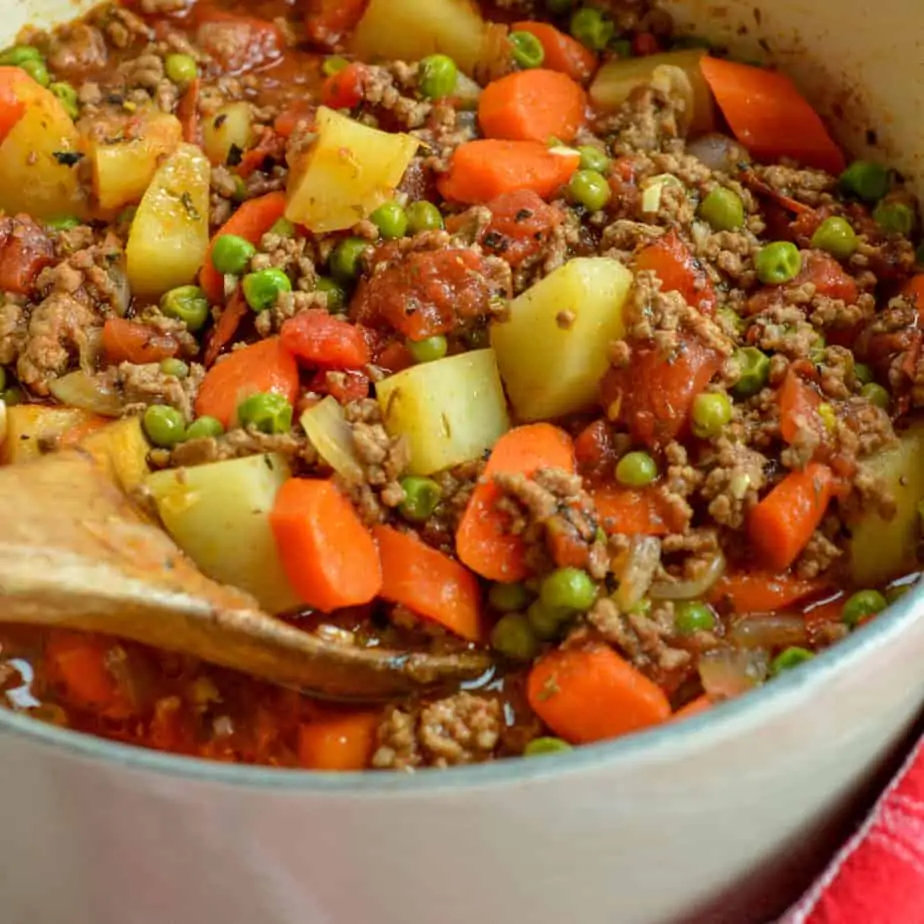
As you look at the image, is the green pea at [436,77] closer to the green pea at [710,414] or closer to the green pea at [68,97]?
the green pea at [68,97]

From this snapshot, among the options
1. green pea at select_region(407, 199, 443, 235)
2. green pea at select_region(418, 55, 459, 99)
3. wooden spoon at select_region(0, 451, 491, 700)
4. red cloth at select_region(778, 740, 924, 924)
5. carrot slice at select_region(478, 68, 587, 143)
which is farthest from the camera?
green pea at select_region(418, 55, 459, 99)

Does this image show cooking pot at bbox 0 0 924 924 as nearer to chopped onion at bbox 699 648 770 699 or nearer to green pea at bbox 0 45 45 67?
chopped onion at bbox 699 648 770 699

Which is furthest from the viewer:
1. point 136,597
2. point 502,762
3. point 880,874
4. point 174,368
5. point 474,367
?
point 174,368

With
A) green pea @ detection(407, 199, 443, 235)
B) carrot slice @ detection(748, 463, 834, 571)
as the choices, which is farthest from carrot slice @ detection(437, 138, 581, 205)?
carrot slice @ detection(748, 463, 834, 571)

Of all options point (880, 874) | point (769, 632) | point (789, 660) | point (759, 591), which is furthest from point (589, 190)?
point (880, 874)

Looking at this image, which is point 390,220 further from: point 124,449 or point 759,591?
point 759,591

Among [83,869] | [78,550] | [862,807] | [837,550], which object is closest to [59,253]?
[78,550]

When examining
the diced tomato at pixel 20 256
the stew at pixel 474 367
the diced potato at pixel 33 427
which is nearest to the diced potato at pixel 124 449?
the stew at pixel 474 367
